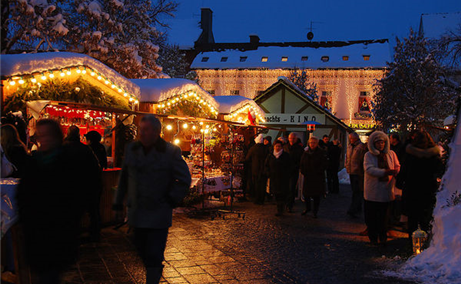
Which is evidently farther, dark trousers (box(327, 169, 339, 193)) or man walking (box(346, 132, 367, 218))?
dark trousers (box(327, 169, 339, 193))

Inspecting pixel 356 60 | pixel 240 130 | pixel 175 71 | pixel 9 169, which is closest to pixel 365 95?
pixel 356 60

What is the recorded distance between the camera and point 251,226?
8438 millimetres

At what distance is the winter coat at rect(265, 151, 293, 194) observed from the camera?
9555 mm

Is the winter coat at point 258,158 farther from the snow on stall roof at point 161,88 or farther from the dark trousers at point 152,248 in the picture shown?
the dark trousers at point 152,248

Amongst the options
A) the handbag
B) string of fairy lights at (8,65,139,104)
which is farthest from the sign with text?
the handbag

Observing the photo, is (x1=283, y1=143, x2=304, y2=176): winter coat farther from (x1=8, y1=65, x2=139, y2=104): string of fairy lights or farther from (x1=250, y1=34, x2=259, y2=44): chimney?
(x1=250, y1=34, x2=259, y2=44): chimney

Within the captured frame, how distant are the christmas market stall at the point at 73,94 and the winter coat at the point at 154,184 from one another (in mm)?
4062

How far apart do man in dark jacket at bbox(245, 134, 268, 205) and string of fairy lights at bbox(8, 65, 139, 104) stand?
12.0 feet

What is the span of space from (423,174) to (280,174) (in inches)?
140

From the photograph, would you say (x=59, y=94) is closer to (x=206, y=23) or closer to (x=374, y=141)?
(x=374, y=141)

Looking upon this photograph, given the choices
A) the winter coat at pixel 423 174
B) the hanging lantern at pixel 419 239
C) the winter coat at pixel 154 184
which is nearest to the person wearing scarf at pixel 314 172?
the winter coat at pixel 423 174

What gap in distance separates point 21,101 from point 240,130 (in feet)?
21.6

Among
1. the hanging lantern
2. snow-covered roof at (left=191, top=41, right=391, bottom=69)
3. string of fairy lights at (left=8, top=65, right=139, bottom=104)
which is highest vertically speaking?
snow-covered roof at (left=191, top=41, right=391, bottom=69)

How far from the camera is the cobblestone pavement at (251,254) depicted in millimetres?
5230
